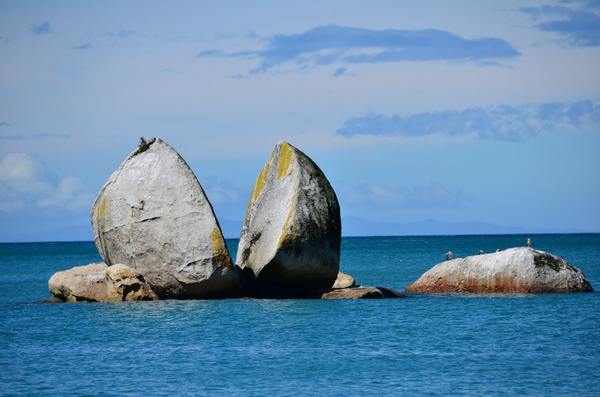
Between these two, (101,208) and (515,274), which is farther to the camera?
(515,274)

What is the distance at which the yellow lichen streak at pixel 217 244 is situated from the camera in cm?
3275

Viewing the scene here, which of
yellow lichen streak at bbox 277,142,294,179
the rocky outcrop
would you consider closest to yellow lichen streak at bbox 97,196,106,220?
the rocky outcrop

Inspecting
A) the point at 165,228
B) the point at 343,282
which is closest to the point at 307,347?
the point at 165,228

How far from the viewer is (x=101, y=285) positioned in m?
35.1

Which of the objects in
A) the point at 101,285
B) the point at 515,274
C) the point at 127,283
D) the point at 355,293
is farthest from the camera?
the point at 515,274

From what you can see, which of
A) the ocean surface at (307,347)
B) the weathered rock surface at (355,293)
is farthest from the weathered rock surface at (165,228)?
the weathered rock surface at (355,293)

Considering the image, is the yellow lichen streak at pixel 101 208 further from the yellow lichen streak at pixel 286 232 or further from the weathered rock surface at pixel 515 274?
the weathered rock surface at pixel 515 274

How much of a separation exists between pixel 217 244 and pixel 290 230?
221cm

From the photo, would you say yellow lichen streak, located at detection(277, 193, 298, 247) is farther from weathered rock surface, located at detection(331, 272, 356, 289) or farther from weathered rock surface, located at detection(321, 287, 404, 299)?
weathered rock surface, located at detection(331, 272, 356, 289)

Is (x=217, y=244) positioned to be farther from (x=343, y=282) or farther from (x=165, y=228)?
(x=343, y=282)

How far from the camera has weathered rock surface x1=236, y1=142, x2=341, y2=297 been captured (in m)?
33.2

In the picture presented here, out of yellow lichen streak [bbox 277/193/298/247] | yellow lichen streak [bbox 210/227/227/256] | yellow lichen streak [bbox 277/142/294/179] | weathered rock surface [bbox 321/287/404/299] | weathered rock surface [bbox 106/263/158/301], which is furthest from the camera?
weathered rock surface [bbox 321/287/404/299]

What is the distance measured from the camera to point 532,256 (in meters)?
36.6

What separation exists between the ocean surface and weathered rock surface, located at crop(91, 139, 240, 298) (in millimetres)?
904
